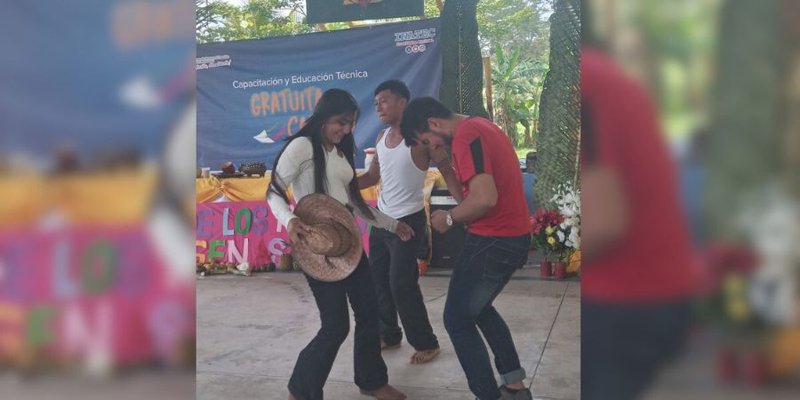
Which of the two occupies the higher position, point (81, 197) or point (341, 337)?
point (81, 197)

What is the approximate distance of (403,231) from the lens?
3027mm

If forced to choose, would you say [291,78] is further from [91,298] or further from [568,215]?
[91,298]

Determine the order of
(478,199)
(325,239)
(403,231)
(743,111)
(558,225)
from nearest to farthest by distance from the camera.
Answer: (743,111) → (478,199) → (325,239) → (403,231) → (558,225)

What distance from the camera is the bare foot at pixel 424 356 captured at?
3.20 metres

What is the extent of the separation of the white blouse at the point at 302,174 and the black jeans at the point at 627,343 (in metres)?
1.78

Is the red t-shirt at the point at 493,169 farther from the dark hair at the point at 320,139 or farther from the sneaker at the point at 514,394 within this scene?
the sneaker at the point at 514,394

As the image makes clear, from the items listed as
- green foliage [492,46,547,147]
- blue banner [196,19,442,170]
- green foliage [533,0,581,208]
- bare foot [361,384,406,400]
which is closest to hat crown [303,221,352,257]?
blue banner [196,19,442,170]

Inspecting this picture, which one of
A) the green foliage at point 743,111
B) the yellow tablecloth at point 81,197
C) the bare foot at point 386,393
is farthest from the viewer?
the bare foot at point 386,393

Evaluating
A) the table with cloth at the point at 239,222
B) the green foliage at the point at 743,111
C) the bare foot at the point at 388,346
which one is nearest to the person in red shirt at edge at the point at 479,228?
the bare foot at the point at 388,346

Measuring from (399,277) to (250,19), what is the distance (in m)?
1.46

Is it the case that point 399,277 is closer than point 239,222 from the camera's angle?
Yes

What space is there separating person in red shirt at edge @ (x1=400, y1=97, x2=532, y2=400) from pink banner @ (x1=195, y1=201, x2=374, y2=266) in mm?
1089

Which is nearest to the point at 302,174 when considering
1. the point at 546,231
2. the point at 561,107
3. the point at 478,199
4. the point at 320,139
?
the point at 320,139

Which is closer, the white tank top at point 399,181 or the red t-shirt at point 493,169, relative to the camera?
the red t-shirt at point 493,169
